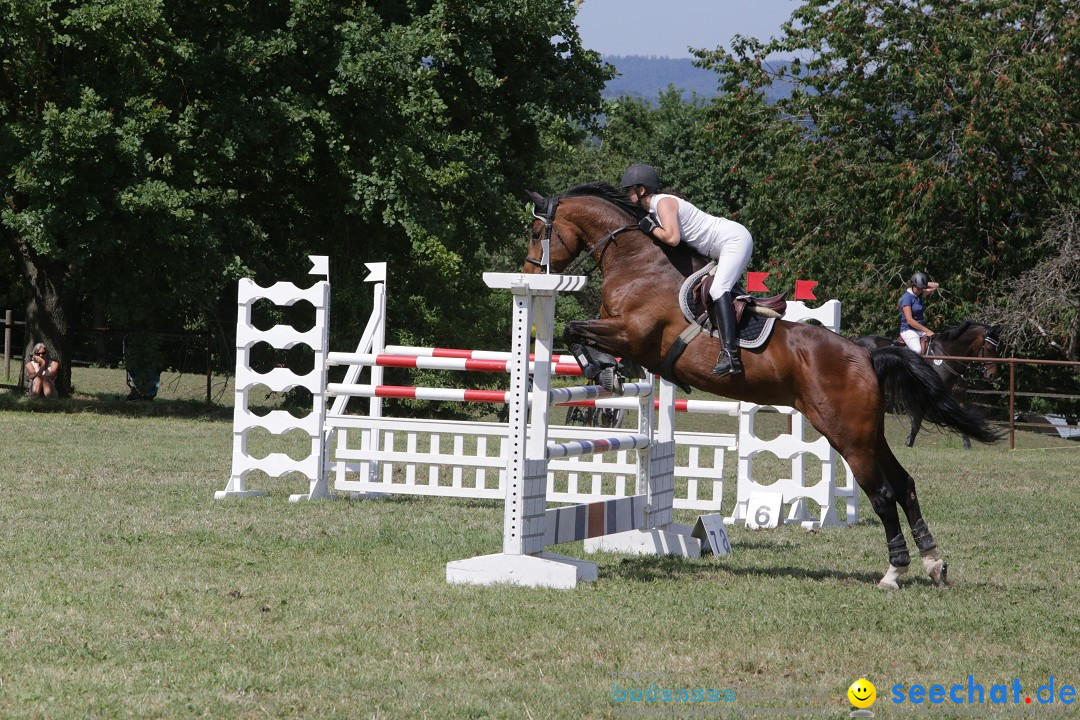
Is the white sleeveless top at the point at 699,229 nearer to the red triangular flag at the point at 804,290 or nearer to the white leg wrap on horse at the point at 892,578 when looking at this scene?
the white leg wrap on horse at the point at 892,578

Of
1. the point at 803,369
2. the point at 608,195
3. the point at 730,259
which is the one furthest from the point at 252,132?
the point at 803,369

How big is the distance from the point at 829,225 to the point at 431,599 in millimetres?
22457

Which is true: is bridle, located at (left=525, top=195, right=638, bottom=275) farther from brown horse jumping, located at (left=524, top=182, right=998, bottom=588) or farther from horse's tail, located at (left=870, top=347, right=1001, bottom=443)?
horse's tail, located at (left=870, top=347, right=1001, bottom=443)

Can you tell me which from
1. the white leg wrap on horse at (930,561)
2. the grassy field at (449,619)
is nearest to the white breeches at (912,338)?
the grassy field at (449,619)

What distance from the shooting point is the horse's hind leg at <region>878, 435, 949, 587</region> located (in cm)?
653

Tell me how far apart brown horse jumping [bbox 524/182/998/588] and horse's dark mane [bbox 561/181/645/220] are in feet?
0.16

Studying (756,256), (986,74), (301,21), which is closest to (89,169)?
(301,21)

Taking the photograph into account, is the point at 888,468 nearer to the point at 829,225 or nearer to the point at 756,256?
the point at 829,225

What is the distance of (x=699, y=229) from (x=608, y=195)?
2.26 feet

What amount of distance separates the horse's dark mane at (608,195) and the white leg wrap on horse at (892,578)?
239 centimetres

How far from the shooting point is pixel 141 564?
21.1 feet

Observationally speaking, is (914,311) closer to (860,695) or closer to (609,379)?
(609,379)

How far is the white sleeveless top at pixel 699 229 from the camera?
669 centimetres

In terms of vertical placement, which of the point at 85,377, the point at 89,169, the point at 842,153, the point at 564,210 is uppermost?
the point at 842,153
